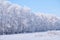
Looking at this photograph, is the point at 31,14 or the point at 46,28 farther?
the point at 46,28

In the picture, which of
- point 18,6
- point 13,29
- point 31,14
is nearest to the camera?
point 13,29

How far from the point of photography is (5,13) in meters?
1.27

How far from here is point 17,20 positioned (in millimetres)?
1398

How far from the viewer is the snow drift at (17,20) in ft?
4.07

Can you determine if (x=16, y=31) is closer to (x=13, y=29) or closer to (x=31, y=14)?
(x=13, y=29)

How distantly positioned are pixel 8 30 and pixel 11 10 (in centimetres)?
20

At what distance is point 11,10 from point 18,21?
13 cm

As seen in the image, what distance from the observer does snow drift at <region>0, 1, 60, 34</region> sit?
1241 mm

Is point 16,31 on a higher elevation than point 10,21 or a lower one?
lower

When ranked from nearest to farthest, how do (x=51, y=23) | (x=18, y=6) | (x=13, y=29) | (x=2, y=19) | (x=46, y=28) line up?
(x=2, y=19) → (x=13, y=29) → (x=18, y=6) → (x=46, y=28) → (x=51, y=23)

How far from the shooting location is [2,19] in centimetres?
A: 120

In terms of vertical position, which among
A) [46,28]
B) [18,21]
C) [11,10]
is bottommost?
[46,28]

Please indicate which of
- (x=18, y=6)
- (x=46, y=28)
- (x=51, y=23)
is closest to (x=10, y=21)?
(x=18, y=6)

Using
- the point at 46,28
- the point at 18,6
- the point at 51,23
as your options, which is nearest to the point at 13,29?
the point at 18,6
